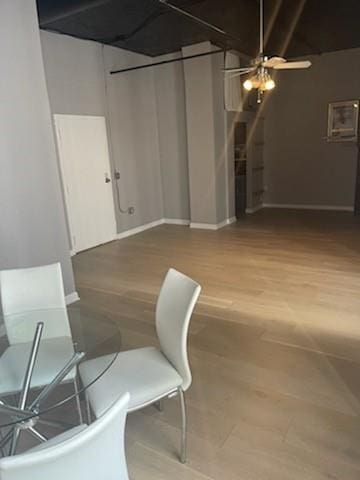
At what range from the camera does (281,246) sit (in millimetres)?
5152

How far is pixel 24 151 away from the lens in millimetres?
3027

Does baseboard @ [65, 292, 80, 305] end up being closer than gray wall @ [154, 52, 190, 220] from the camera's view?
Yes

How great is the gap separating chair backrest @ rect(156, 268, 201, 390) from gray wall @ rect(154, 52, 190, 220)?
202 inches

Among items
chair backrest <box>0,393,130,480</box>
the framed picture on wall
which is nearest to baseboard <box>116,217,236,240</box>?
the framed picture on wall

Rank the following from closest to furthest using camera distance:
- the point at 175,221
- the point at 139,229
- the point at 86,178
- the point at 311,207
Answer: the point at 86,178, the point at 139,229, the point at 175,221, the point at 311,207

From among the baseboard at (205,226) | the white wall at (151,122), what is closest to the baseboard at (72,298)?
the white wall at (151,122)

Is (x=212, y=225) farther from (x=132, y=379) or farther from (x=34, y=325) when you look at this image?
(x=132, y=379)

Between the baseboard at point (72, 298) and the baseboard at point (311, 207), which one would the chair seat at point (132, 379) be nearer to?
the baseboard at point (72, 298)

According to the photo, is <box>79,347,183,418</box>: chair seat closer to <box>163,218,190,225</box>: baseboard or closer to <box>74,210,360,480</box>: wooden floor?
<box>74,210,360,480</box>: wooden floor

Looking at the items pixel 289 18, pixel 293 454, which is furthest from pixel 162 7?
pixel 293 454

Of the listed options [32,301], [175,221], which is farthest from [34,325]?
[175,221]

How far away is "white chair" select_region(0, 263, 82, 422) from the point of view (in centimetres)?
169

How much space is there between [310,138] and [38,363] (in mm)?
7432

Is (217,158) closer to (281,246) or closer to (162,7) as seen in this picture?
(281,246)
